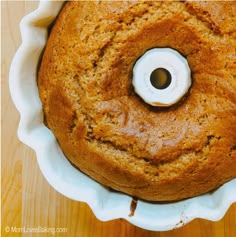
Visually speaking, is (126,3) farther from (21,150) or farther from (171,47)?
(21,150)

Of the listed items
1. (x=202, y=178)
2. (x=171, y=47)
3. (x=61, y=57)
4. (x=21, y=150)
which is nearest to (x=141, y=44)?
(x=171, y=47)

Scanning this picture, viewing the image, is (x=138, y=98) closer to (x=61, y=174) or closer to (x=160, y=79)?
(x=160, y=79)

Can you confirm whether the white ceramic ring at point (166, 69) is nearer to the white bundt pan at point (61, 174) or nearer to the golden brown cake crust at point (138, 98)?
the golden brown cake crust at point (138, 98)

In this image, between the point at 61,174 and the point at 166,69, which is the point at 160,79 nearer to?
the point at 166,69

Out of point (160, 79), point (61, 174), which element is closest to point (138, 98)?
point (160, 79)

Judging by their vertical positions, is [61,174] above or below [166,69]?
below

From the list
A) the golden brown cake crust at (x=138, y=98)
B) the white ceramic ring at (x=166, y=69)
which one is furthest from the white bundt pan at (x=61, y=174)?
the white ceramic ring at (x=166, y=69)
